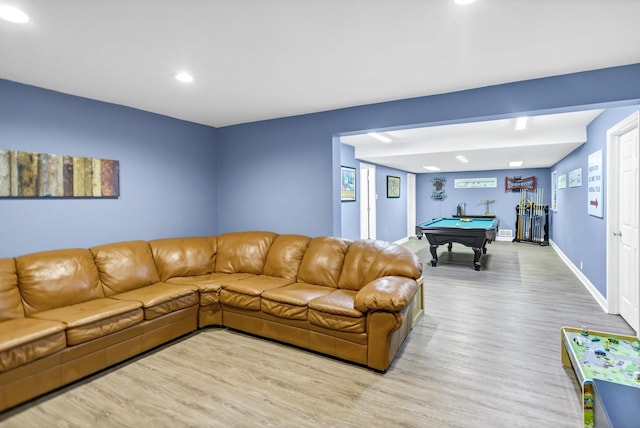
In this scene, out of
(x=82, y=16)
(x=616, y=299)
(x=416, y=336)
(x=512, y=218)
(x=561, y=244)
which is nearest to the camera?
(x=82, y=16)

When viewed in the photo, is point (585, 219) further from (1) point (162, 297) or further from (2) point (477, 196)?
(1) point (162, 297)

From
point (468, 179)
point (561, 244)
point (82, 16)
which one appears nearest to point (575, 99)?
point (82, 16)

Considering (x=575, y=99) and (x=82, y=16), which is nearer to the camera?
(x=82, y=16)

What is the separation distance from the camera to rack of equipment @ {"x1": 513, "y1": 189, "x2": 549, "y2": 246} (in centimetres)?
954

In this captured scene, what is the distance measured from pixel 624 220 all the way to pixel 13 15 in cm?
532

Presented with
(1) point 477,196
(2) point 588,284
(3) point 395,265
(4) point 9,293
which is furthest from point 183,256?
(1) point 477,196

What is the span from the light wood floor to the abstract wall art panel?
A: 169 cm

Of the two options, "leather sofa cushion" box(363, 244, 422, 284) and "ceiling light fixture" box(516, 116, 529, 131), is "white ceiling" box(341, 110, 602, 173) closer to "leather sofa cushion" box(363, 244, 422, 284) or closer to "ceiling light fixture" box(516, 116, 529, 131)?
"ceiling light fixture" box(516, 116, 529, 131)

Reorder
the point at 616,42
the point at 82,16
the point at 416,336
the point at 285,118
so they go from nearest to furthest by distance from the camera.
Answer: the point at 82,16 → the point at 616,42 → the point at 416,336 → the point at 285,118

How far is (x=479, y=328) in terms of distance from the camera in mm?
3391

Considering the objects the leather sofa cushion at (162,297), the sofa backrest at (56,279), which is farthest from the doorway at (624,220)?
the sofa backrest at (56,279)

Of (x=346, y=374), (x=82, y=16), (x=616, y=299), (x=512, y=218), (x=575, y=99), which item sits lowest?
(x=346, y=374)

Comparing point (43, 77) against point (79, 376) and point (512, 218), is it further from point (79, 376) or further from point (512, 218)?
point (512, 218)

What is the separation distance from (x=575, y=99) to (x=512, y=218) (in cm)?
835
